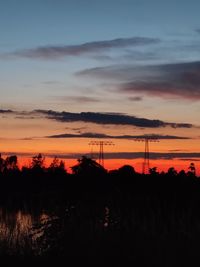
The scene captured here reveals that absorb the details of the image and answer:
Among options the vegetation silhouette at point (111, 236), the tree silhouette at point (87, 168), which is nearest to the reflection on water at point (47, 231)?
the vegetation silhouette at point (111, 236)

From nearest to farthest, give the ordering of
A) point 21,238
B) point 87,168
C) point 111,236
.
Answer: point 111,236
point 21,238
point 87,168

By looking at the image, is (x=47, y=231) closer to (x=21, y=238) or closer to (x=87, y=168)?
(x=21, y=238)

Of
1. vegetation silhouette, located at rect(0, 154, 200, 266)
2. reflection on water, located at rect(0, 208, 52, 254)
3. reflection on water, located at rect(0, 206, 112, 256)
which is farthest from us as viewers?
reflection on water, located at rect(0, 208, 52, 254)

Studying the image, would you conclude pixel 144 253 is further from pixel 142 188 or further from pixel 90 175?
pixel 90 175

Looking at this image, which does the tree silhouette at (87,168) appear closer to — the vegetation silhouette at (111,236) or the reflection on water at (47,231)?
the vegetation silhouette at (111,236)

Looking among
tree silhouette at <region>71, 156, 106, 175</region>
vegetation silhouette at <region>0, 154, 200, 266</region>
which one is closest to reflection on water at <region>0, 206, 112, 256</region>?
vegetation silhouette at <region>0, 154, 200, 266</region>

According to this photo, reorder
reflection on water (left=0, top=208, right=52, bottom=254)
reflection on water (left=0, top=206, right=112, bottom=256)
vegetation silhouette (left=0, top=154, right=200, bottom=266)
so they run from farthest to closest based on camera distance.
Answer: reflection on water (left=0, top=208, right=52, bottom=254) < reflection on water (left=0, top=206, right=112, bottom=256) < vegetation silhouette (left=0, top=154, right=200, bottom=266)

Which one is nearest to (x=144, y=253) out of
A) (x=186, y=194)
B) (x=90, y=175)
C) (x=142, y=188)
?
(x=186, y=194)

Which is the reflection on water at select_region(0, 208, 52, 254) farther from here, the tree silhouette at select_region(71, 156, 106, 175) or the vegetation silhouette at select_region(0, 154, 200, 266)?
the tree silhouette at select_region(71, 156, 106, 175)

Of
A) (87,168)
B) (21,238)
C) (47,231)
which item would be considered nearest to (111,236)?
(47,231)

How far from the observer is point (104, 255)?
15.9m

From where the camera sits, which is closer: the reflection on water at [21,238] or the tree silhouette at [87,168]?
the reflection on water at [21,238]

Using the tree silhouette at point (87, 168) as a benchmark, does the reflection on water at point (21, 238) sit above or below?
below

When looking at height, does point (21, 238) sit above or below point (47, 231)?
below
